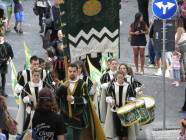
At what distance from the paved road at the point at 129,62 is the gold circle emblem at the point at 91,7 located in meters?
3.06

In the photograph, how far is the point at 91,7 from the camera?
42.9 feet

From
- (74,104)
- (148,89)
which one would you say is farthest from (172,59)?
(74,104)

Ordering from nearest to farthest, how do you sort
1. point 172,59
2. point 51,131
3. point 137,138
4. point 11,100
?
1. point 51,131
2. point 137,138
3. point 11,100
4. point 172,59

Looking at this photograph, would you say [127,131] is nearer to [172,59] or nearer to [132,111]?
[132,111]

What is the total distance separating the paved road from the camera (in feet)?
53.9

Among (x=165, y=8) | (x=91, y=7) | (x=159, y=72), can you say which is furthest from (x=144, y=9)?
(x=91, y=7)

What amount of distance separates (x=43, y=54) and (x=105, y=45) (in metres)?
8.31

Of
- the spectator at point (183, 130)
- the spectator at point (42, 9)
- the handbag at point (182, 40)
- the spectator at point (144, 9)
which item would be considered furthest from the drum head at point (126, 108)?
the spectator at point (42, 9)

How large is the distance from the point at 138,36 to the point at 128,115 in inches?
253

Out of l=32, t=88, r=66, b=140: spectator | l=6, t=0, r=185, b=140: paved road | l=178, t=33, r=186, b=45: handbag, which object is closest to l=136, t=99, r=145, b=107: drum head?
l=6, t=0, r=185, b=140: paved road

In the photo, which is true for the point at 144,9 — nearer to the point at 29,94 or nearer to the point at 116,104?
the point at 116,104

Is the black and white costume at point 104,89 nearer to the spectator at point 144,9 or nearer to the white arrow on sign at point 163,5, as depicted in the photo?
the white arrow on sign at point 163,5

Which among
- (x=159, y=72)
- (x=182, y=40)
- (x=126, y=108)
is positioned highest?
(x=182, y=40)

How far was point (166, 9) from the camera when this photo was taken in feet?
49.5
